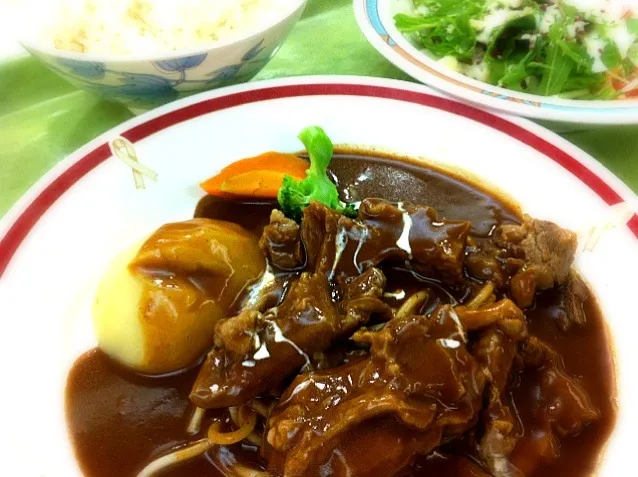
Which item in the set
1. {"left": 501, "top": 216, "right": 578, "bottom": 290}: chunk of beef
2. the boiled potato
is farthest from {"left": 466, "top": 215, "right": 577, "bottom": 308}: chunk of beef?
the boiled potato

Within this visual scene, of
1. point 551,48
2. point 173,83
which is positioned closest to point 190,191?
point 173,83

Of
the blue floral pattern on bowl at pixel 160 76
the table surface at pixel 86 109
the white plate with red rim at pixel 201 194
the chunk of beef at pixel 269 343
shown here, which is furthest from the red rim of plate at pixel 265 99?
the chunk of beef at pixel 269 343

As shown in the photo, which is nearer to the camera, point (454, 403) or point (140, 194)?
point (454, 403)

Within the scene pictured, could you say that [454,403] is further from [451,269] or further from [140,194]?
[140,194]

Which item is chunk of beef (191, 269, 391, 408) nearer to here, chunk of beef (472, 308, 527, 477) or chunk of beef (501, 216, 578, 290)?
chunk of beef (472, 308, 527, 477)

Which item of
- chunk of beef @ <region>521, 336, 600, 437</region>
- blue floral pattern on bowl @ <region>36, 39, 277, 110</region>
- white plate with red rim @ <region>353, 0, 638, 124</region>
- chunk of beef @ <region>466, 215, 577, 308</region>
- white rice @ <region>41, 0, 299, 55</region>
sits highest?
white rice @ <region>41, 0, 299, 55</region>

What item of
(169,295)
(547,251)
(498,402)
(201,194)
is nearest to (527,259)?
(547,251)

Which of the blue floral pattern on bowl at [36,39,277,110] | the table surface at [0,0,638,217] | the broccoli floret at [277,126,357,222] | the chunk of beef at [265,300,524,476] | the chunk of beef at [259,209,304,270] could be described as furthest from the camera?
the table surface at [0,0,638,217]
